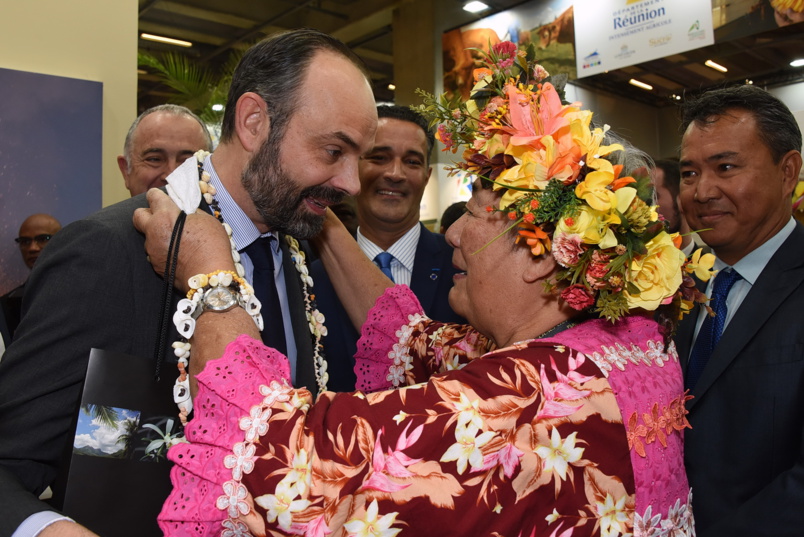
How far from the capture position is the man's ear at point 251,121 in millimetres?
1541

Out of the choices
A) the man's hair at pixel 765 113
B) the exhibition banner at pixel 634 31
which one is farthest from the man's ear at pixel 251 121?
the exhibition banner at pixel 634 31

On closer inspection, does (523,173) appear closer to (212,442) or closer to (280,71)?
(280,71)

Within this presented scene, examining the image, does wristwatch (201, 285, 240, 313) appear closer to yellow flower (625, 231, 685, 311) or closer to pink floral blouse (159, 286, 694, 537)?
pink floral blouse (159, 286, 694, 537)

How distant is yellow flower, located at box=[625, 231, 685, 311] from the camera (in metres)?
1.23

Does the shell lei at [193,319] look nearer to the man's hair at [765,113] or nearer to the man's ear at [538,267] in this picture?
the man's ear at [538,267]

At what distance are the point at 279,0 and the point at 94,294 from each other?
7283mm

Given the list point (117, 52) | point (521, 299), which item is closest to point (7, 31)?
point (117, 52)

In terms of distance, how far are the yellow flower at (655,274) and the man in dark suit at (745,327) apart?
0.26 meters

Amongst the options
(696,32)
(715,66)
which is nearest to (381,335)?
(696,32)

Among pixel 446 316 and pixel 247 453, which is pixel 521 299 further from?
pixel 446 316

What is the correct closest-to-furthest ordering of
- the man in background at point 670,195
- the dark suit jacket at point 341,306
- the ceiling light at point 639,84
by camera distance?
the dark suit jacket at point 341,306 → the man in background at point 670,195 → the ceiling light at point 639,84

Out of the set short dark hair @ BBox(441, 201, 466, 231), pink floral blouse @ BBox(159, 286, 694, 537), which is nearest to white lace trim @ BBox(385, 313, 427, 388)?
pink floral blouse @ BBox(159, 286, 694, 537)

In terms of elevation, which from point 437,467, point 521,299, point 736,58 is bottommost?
point 437,467

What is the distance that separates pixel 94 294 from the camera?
1.25m
